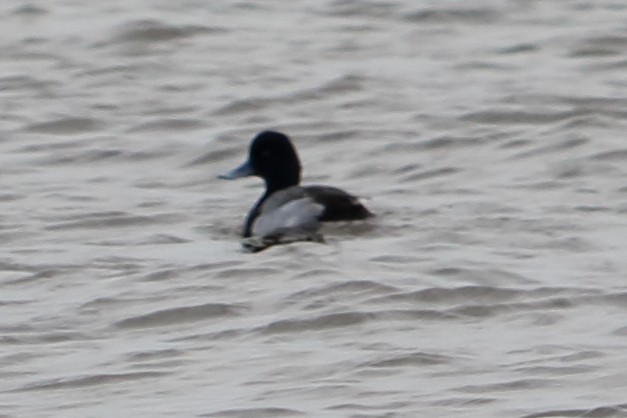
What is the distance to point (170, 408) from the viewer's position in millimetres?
8758

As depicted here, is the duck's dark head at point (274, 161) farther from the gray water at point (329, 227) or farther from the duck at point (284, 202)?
the gray water at point (329, 227)

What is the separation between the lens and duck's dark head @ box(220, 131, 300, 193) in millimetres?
13539

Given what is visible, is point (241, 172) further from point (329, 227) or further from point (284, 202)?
point (329, 227)

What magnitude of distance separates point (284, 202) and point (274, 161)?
1.72 ft

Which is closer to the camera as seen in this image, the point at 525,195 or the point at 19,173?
the point at 525,195

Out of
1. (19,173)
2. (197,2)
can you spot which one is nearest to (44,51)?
(197,2)

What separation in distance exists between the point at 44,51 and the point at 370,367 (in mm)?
9994

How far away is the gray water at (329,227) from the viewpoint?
9219 millimetres

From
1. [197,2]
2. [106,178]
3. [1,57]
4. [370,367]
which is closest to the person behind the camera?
[370,367]

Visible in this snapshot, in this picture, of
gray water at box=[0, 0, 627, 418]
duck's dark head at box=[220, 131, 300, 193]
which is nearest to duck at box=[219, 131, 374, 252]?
duck's dark head at box=[220, 131, 300, 193]

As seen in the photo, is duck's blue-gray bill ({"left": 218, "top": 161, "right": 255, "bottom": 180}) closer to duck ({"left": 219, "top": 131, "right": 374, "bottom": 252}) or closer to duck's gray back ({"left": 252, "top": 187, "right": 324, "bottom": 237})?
duck ({"left": 219, "top": 131, "right": 374, "bottom": 252})

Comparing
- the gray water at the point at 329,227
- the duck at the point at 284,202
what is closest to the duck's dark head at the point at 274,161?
the duck at the point at 284,202

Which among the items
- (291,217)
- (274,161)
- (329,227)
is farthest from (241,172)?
(329,227)

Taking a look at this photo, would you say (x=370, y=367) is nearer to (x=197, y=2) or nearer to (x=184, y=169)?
(x=184, y=169)
